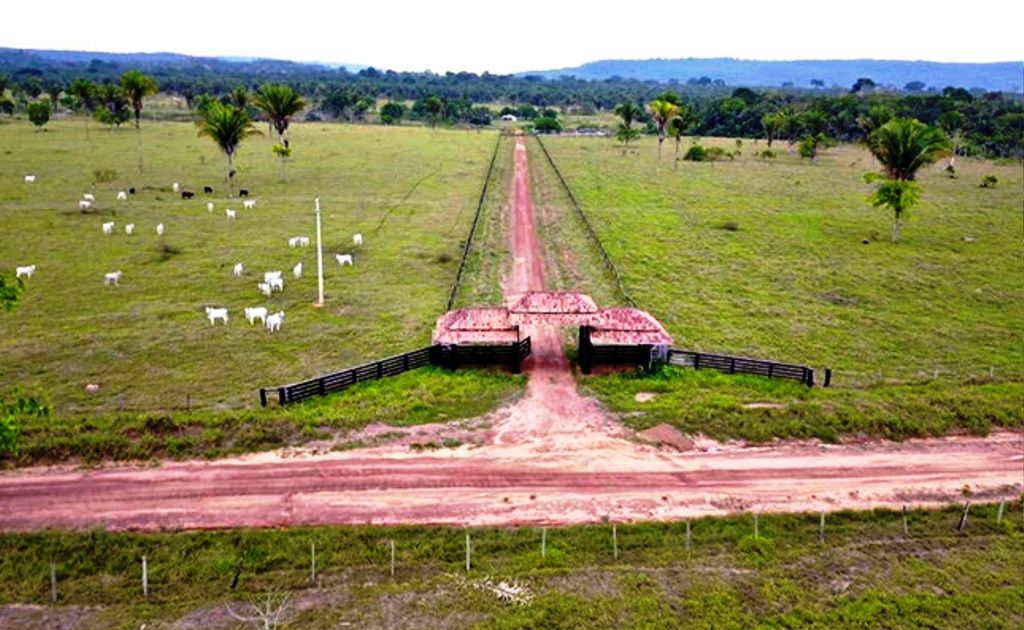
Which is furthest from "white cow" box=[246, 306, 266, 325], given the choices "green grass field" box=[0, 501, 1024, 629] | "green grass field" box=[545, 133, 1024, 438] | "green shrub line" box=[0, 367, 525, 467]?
Result: "green grass field" box=[0, 501, 1024, 629]

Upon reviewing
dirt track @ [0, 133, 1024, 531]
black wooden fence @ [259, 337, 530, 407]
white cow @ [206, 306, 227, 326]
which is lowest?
dirt track @ [0, 133, 1024, 531]

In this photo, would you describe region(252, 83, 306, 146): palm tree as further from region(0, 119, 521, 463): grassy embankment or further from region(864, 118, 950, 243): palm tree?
region(864, 118, 950, 243): palm tree

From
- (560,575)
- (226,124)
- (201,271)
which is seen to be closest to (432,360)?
(560,575)

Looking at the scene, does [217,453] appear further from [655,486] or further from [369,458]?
[655,486]

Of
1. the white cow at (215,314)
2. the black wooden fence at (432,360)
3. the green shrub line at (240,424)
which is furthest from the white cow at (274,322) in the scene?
the green shrub line at (240,424)

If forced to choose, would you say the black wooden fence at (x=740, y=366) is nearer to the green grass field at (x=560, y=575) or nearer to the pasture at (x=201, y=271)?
the green grass field at (x=560, y=575)

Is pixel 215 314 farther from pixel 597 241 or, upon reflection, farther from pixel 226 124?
pixel 226 124

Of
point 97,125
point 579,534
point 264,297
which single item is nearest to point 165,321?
point 264,297
